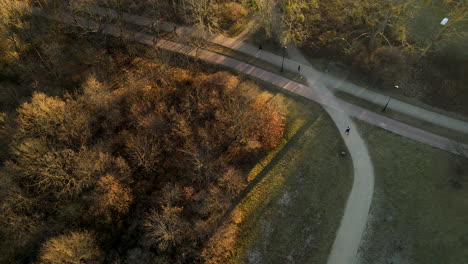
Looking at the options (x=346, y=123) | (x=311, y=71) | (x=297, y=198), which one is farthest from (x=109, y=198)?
(x=311, y=71)

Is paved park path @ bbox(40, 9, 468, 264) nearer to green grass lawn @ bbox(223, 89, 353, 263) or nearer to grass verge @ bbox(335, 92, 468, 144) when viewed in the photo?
grass verge @ bbox(335, 92, 468, 144)

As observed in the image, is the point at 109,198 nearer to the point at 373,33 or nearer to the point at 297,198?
the point at 297,198

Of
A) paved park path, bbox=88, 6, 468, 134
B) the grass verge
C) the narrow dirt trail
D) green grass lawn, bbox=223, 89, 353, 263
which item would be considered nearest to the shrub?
paved park path, bbox=88, 6, 468, 134

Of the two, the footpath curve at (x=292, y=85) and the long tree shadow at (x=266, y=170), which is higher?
the footpath curve at (x=292, y=85)

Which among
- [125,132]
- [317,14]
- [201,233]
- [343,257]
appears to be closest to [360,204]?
[343,257]

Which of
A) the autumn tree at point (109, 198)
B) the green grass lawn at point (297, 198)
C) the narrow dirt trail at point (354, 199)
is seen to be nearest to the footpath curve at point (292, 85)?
the narrow dirt trail at point (354, 199)

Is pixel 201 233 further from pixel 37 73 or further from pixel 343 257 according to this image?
pixel 37 73

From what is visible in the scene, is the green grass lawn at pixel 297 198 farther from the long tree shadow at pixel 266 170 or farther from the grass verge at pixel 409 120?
the grass verge at pixel 409 120
